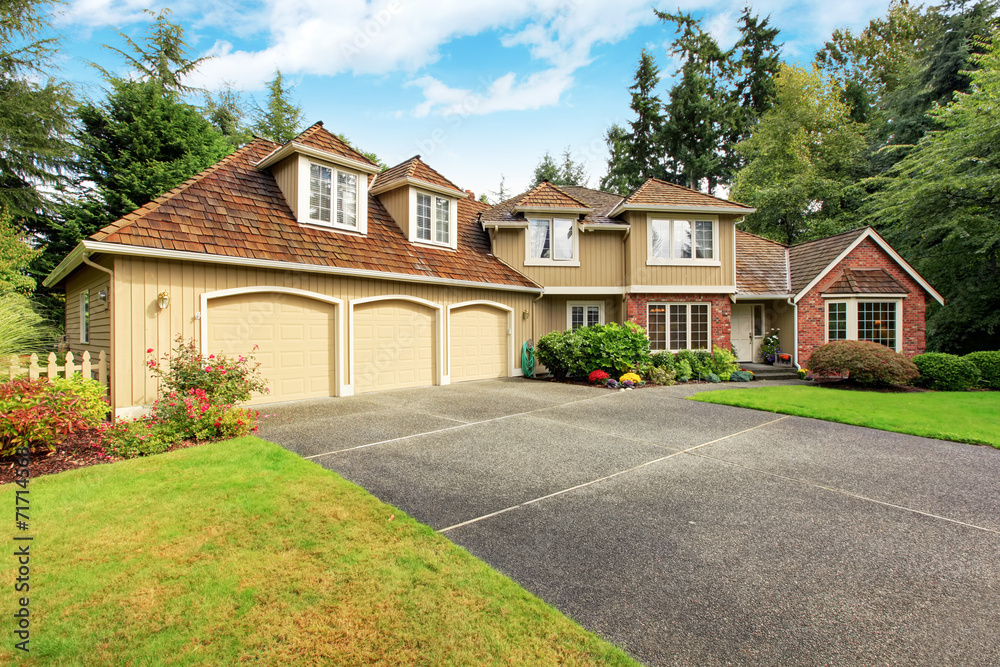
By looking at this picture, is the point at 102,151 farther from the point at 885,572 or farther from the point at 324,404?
the point at 885,572

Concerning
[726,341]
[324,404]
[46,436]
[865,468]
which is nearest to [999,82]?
[726,341]

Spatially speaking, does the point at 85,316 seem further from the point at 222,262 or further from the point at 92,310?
the point at 222,262

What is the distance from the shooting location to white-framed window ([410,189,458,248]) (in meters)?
12.7

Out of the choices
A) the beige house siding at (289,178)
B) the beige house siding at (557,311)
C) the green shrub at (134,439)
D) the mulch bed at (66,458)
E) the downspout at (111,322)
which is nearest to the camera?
the mulch bed at (66,458)

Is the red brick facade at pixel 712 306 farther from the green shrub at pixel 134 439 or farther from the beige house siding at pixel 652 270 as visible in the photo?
the green shrub at pixel 134 439

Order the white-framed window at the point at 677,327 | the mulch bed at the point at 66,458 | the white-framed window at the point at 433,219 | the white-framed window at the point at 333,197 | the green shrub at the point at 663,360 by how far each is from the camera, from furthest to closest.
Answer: the white-framed window at the point at 677,327 → the green shrub at the point at 663,360 → the white-framed window at the point at 433,219 → the white-framed window at the point at 333,197 → the mulch bed at the point at 66,458

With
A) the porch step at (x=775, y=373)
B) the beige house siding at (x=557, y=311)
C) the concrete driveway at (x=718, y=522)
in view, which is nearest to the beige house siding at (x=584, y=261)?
the beige house siding at (x=557, y=311)

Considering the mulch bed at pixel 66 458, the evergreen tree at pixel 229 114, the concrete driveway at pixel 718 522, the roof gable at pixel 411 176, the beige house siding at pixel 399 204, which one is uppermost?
the evergreen tree at pixel 229 114

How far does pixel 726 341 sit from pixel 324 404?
12698 mm

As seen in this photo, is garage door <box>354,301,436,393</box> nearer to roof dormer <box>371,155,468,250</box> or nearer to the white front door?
roof dormer <box>371,155,468,250</box>

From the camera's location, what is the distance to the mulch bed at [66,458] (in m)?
5.18

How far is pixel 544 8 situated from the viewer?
8.80 metres

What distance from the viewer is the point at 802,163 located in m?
26.3

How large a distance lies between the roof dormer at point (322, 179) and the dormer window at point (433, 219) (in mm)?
1730
